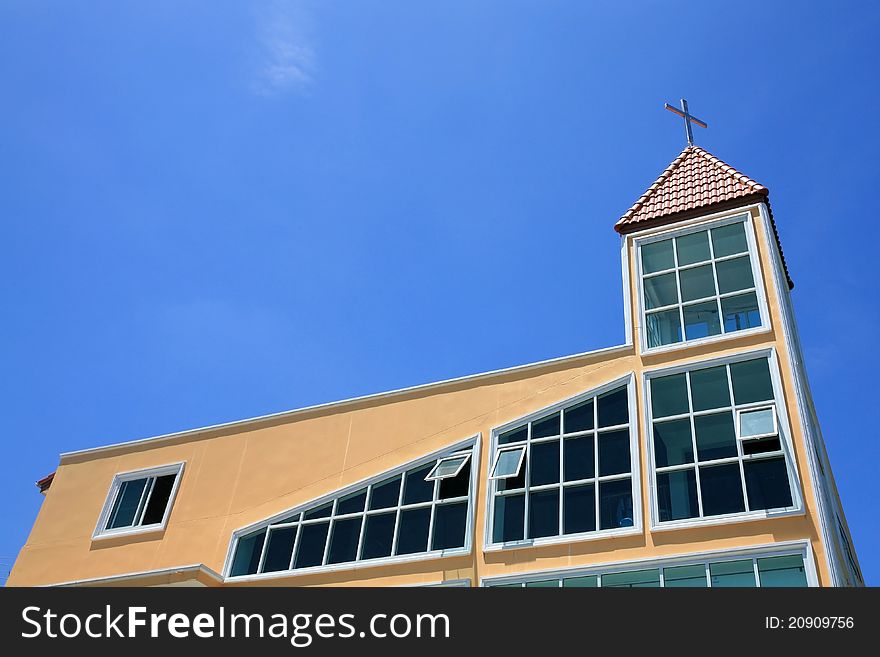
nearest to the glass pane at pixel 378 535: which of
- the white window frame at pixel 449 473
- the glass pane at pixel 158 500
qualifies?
the white window frame at pixel 449 473

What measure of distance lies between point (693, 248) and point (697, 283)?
39.5 inches

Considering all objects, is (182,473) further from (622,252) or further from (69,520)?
(622,252)

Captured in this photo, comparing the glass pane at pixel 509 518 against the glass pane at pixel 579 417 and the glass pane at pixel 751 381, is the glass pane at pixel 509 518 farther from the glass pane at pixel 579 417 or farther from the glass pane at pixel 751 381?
the glass pane at pixel 751 381

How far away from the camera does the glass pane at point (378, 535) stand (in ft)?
56.1

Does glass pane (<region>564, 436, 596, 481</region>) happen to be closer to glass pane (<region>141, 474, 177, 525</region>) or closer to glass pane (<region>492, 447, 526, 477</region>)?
glass pane (<region>492, 447, 526, 477</region>)

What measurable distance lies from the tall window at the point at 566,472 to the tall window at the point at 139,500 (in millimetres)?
8390

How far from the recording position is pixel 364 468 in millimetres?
18594

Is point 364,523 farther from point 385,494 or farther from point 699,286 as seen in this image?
point 699,286

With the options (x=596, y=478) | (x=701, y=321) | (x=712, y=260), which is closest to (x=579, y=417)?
(x=596, y=478)

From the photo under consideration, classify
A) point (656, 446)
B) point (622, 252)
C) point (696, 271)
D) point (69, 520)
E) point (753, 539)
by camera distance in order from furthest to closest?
point (69, 520)
point (622, 252)
point (696, 271)
point (656, 446)
point (753, 539)

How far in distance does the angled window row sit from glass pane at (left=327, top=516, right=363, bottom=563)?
3934 millimetres

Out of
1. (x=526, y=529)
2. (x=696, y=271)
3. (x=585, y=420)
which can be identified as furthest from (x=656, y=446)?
(x=696, y=271)
